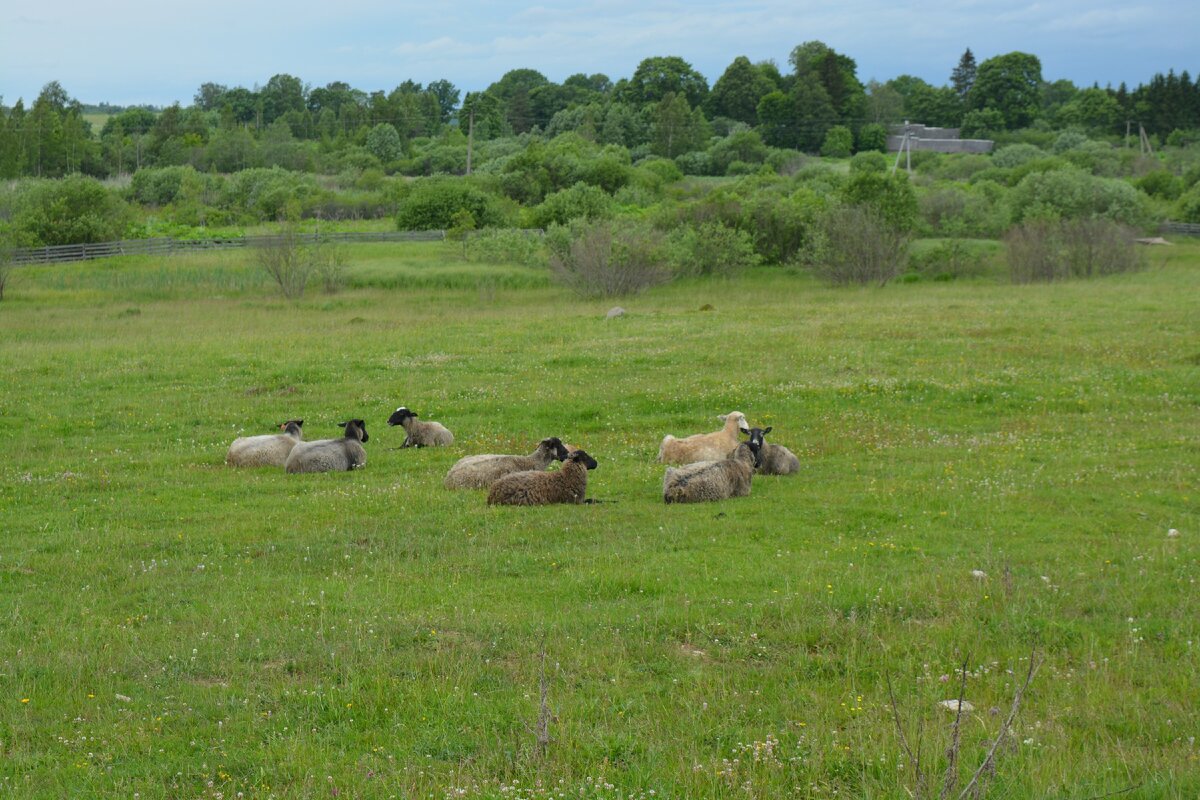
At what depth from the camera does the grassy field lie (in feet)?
24.7

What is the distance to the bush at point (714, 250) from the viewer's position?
7531 cm

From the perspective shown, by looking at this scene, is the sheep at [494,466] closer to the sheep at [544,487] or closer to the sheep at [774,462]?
the sheep at [544,487]

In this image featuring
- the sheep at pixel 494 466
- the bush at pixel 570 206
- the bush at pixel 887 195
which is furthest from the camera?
the bush at pixel 570 206

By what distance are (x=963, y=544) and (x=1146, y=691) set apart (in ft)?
17.1

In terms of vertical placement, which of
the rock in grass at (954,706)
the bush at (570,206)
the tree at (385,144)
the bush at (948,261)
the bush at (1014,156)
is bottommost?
the rock in grass at (954,706)

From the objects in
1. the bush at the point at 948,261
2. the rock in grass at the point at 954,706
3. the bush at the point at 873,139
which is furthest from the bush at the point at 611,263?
the bush at the point at 873,139

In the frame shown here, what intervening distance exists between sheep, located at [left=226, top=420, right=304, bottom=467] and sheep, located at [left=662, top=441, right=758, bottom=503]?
24.7ft

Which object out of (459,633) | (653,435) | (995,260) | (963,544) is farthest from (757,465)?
(995,260)

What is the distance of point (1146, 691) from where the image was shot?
29.0 feet

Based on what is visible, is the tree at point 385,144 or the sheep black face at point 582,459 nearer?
the sheep black face at point 582,459

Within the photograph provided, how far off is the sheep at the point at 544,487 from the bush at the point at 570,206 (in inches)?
3154

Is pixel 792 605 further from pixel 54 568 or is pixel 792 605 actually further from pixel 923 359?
pixel 923 359

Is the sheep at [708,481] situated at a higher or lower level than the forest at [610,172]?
lower

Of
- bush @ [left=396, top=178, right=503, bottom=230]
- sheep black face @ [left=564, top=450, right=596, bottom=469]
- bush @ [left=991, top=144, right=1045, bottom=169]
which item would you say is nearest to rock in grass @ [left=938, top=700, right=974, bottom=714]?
sheep black face @ [left=564, top=450, right=596, bottom=469]
